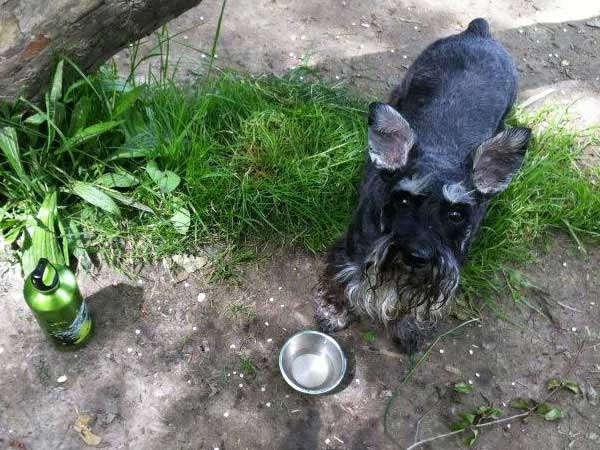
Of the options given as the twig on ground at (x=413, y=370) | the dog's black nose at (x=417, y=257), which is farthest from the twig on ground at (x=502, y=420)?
the dog's black nose at (x=417, y=257)

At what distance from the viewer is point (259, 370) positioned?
3211 millimetres

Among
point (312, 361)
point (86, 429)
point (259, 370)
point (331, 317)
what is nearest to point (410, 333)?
point (331, 317)

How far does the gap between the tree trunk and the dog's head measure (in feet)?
4.78

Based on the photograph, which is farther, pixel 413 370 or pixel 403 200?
pixel 413 370

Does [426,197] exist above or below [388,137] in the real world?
below

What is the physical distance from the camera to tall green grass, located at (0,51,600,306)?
10.8 ft

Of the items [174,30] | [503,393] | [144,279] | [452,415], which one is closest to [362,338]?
[452,415]

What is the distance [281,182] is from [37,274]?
163 centimetres

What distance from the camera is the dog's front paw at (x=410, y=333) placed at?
3.26 metres

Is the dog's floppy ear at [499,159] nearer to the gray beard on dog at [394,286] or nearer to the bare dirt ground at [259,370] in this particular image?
the gray beard on dog at [394,286]

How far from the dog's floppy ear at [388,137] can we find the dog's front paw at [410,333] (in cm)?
97

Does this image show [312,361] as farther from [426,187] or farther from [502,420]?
[426,187]

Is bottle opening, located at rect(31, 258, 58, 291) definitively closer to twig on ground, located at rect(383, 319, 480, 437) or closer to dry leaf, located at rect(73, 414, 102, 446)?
dry leaf, located at rect(73, 414, 102, 446)

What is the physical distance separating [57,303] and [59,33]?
1.36 metres
